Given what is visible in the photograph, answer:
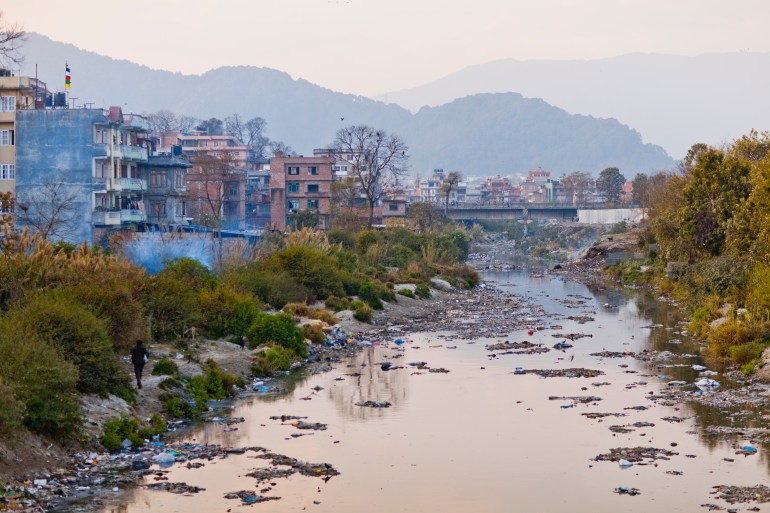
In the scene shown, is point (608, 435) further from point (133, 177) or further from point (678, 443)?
point (133, 177)

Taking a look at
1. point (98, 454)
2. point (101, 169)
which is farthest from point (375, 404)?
point (101, 169)

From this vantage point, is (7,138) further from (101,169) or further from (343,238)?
(343,238)

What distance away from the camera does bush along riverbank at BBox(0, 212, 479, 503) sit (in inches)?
721

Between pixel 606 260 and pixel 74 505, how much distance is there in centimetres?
6396

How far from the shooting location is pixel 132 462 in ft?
61.3

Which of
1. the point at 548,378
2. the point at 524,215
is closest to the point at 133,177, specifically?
the point at 548,378

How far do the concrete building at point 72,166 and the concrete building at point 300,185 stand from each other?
36.1 metres

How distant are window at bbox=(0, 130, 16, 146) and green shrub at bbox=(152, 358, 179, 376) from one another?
116 ft

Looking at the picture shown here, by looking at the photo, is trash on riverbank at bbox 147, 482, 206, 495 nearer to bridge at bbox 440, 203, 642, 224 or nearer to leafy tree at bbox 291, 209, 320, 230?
leafy tree at bbox 291, 209, 320, 230

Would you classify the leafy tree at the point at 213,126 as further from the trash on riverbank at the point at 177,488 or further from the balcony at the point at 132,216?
the trash on riverbank at the point at 177,488

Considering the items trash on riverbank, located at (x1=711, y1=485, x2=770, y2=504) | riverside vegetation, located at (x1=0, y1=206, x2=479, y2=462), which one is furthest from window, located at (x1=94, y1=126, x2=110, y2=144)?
trash on riverbank, located at (x1=711, y1=485, x2=770, y2=504)

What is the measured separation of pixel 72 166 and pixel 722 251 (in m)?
33.5

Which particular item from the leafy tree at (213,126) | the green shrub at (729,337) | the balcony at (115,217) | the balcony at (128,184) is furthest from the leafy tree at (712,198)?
the leafy tree at (213,126)

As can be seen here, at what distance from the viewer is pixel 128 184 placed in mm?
60344
